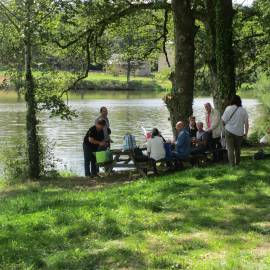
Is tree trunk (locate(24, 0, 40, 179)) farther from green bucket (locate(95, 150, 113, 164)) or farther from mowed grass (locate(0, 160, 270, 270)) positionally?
mowed grass (locate(0, 160, 270, 270))

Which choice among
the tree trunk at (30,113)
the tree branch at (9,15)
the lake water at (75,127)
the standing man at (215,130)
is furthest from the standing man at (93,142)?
the lake water at (75,127)

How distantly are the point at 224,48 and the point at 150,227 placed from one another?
282 inches

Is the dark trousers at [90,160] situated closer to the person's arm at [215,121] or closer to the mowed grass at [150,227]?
the person's arm at [215,121]

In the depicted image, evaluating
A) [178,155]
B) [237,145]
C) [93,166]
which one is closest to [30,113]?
[93,166]

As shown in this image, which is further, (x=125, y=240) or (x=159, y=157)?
(x=159, y=157)

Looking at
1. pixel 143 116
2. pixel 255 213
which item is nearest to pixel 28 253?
pixel 255 213

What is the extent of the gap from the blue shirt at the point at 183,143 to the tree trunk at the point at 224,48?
66.6 inches

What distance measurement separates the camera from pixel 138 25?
23.0m

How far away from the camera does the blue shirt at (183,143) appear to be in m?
12.9

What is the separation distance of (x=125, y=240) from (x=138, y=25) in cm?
1745

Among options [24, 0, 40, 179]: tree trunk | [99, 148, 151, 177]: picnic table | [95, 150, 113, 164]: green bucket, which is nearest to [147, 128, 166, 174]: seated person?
[99, 148, 151, 177]: picnic table

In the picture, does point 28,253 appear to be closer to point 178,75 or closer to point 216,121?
point 216,121

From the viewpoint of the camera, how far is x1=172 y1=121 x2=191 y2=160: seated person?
12914 mm

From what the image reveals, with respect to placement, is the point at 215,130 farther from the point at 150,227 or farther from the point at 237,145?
the point at 150,227
